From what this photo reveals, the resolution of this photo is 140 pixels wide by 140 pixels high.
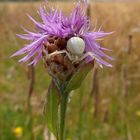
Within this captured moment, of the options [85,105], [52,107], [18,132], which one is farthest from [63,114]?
[18,132]

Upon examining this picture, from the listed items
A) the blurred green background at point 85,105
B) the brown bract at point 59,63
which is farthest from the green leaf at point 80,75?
the blurred green background at point 85,105

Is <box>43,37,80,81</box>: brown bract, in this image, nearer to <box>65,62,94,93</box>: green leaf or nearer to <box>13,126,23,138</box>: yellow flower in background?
<box>65,62,94,93</box>: green leaf

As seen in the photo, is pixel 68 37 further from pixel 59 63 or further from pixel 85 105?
pixel 85 105

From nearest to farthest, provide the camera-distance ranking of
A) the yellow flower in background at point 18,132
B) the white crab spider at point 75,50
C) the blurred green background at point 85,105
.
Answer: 1. the white crab spider at point 75,50
2. the blurred green background at point 85,105
3. the yellow flower in background at point 18,132

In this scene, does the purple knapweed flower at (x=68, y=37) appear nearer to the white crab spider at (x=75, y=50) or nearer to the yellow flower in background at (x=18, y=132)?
the white crab spider at (x=75, y=50)

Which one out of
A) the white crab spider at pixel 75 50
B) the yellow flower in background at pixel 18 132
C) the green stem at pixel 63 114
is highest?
the white crab spider at pixel 75 50

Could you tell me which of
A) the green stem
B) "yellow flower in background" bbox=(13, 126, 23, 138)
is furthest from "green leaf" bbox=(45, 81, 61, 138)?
"yellow flower in background" bbox=(13, 126, 23, 138)

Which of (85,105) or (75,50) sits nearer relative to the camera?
(75,50)
